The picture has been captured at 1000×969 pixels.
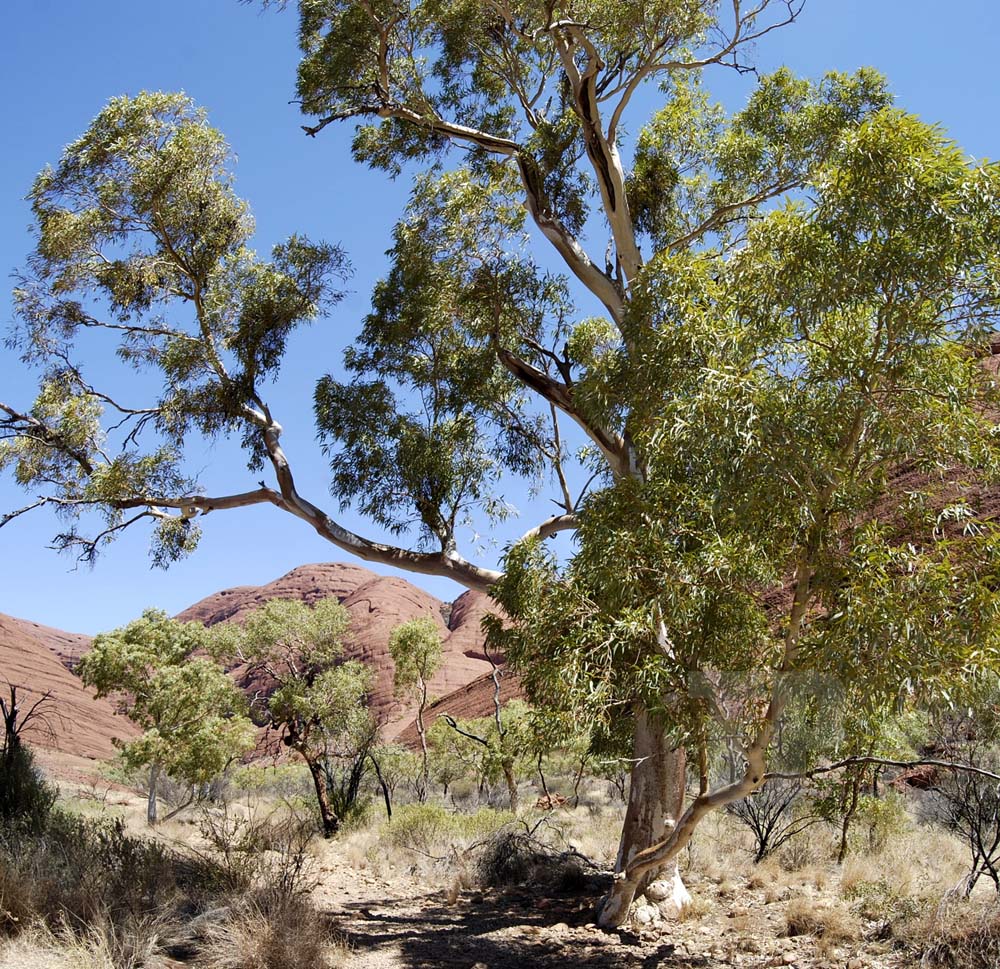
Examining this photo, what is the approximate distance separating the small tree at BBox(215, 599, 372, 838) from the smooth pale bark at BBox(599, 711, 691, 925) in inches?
308

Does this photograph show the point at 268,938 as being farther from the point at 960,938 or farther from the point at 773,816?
the point at 773,816

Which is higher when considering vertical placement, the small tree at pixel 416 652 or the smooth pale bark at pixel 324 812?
the small tree at pixel 416 652

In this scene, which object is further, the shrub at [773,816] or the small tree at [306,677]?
the small tree at [306,677]

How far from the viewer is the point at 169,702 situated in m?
19.5

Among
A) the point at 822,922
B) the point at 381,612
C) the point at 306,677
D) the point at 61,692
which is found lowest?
the point at 822,922

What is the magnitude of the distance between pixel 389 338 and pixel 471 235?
1.58m

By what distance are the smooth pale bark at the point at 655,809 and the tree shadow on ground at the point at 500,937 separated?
598mm

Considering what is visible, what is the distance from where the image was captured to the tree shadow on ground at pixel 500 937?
6660 mm

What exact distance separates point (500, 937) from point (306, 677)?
8938 millimetres

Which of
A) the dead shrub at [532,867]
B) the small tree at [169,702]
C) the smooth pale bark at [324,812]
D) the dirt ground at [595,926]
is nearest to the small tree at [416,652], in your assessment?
the small tree at [169,702]

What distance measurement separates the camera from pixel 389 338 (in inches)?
408

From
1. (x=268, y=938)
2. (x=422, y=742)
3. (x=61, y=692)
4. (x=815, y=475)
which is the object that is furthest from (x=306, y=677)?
(x=61, y=692)

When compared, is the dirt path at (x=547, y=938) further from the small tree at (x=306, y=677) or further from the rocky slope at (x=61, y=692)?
the rocky slope at (x=61, y=692)

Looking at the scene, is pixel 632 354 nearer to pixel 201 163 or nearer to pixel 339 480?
pixel 339 480
